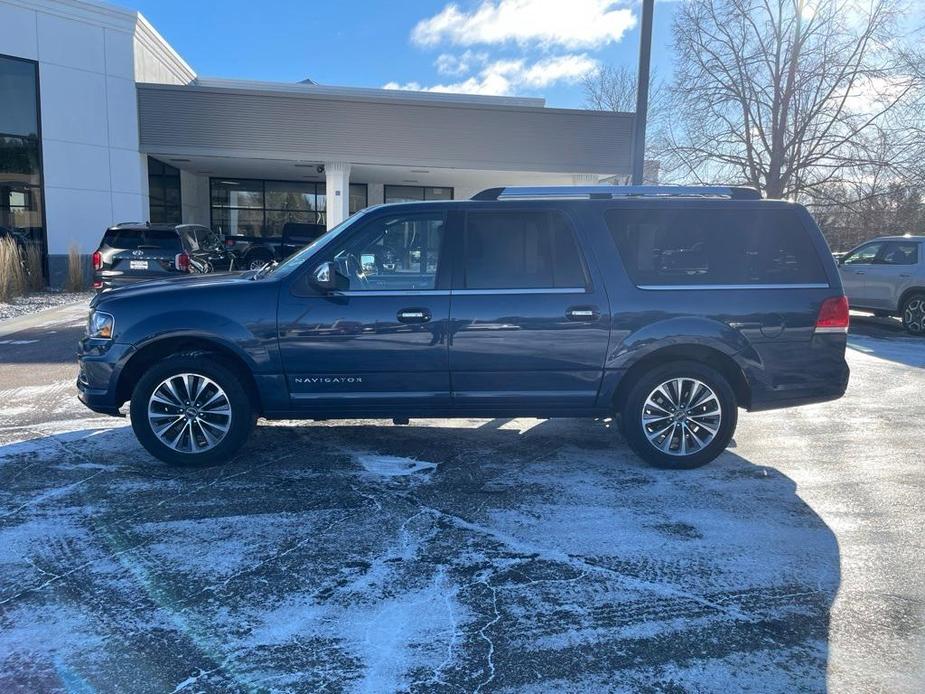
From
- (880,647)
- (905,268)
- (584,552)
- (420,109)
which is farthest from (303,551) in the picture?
(420,109)

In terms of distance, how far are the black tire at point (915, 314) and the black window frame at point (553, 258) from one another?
11.1m

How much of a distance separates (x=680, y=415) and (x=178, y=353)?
3.72m

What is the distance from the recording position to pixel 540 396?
506cm

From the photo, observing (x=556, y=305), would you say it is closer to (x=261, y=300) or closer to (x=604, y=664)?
(x=261, y=300)

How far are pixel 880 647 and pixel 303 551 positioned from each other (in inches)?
112

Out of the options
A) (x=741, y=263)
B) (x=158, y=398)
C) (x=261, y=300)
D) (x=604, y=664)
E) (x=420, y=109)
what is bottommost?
(x=604, y=664)

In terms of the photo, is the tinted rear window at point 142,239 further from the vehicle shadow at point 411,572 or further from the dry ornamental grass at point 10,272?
the vehicle shadow at point 411,572

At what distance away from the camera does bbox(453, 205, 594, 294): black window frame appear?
4.96 metres

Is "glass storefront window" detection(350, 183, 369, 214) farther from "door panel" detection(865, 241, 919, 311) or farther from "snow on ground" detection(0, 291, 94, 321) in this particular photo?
"door panel" detection(865, 241, 919, 311)

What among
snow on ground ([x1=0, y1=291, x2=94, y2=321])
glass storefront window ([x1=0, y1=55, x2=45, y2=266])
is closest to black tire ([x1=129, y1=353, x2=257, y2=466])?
snow on ground ([x1=0, y1=291, x2=94, y2=321])

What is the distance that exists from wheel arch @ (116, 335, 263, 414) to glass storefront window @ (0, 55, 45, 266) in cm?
1443

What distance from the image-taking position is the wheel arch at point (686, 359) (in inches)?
199

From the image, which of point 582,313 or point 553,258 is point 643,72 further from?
point 582,313

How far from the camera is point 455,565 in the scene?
3.67 meters
